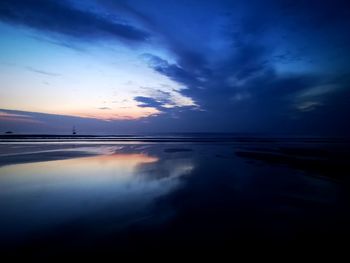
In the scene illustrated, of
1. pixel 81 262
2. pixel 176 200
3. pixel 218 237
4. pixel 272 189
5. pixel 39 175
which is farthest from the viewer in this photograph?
Answer: pixel 39 175

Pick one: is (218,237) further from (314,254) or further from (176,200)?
(176,200)

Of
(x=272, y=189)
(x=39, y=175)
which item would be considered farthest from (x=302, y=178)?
(x=39, y=175)

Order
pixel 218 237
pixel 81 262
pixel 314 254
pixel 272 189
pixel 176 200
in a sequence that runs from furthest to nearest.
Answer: pixel 272 189 < pixel 176 200 < pixel 218 237 < pixel 314 254 < pixel 81 262

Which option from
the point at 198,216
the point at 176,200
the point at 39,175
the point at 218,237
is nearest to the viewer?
the point at 218,237

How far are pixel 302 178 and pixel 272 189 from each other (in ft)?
14.0

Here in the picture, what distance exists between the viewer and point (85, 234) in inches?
233

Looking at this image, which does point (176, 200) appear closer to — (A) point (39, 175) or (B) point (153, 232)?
(B) point (153, 232)

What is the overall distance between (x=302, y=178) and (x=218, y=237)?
10.9 meters

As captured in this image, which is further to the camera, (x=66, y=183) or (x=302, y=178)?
(x=302, y=178)

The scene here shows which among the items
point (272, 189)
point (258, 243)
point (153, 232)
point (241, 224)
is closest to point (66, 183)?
point (153, 232)

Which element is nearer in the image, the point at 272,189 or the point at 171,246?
the point at 171,246

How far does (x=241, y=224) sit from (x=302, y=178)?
953 cm

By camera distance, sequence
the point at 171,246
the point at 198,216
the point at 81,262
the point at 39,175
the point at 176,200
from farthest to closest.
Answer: the point at 39,175
the point at 176,200
the point at 198,216
the point at 171,246
the point at 81,262

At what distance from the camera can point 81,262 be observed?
456cm
